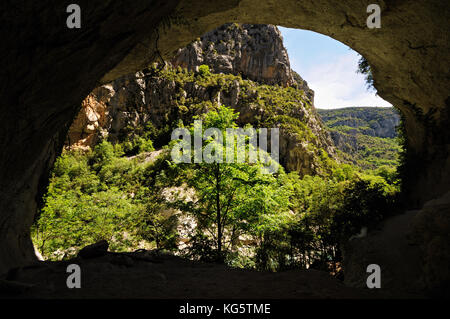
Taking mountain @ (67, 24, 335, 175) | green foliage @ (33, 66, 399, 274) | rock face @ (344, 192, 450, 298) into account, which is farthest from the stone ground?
mountain @ (67, 24, 335, 175)

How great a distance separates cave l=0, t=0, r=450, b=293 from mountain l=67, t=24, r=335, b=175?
1385 inches

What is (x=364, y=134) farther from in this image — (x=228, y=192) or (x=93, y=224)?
(x=93, y=224)

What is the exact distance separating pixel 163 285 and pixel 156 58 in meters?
7.22

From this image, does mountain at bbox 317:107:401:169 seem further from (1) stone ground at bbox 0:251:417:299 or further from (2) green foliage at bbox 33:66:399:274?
(1) stone ground at bbox 0:251:417:299

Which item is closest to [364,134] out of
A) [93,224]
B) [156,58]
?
[156,58]

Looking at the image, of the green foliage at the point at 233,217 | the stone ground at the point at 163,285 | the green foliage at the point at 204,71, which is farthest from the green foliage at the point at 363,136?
the stone ground at the point at 163,285

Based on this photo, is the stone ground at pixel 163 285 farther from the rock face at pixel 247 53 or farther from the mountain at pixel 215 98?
the rock face at pixel 247 53

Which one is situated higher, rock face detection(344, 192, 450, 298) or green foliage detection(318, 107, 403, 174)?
green foliage detection(318, 107, 403, 174)

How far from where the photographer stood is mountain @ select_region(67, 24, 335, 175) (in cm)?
4297

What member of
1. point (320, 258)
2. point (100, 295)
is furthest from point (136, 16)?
point (320, 258)

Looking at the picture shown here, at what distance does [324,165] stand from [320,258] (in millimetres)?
46451

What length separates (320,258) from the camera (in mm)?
7754

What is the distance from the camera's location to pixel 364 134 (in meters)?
137

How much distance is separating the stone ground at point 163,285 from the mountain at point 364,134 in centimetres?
9273
